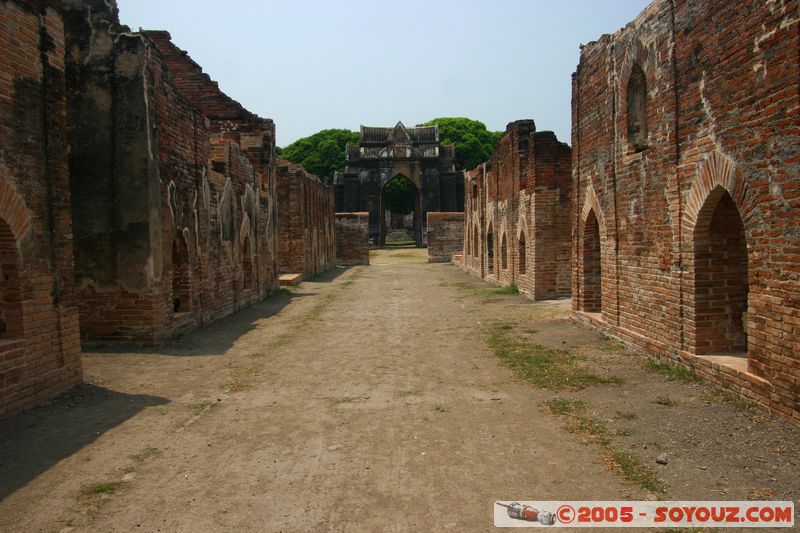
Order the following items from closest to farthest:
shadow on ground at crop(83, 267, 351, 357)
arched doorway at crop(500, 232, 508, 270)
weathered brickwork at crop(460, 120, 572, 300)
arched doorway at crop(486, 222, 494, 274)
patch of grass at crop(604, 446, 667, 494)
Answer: patch of grass at crop(604, 446, 667, 494) → shadow on ground at crop(83, 267, 351, 357) → weathered brickwork at crop(460, 120, 572, 300) → arched doorway at crop(500, 232, 508, 270) → arched doorway at crop(486, 222, 494, 274)

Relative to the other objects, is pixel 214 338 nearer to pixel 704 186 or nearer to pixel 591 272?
pixel 591 272

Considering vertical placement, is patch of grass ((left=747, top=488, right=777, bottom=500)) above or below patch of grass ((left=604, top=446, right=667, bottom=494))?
above

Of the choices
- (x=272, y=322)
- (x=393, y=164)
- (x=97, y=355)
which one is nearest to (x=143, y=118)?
(x=97, y=355)

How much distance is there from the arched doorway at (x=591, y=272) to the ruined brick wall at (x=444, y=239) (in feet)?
77.7

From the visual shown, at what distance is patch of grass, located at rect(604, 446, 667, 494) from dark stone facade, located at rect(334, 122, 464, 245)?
44.9 meters

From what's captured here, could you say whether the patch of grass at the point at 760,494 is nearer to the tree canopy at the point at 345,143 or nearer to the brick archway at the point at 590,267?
the brick archway at the point at 590,267

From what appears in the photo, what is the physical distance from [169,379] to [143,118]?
416cm

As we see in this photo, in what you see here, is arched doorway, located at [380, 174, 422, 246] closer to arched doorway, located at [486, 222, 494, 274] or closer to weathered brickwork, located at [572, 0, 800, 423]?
arched doorway, located at [486, 222, 494, 274]

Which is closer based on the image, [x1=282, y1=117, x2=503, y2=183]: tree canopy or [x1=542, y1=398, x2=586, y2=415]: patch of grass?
[x1=542, y1=398, x2=586, y2=415]: patch of grass

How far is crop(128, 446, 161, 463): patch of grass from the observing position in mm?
4738

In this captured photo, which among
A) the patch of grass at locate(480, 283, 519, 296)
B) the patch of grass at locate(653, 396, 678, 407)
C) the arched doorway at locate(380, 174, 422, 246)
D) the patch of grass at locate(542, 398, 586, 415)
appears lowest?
the patch of grass at locate(542, 398, 586, 415)

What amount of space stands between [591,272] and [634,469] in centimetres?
705

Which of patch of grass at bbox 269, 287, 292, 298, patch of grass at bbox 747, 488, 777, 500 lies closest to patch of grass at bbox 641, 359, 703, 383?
patch of grass at bbox 747, 488, 777, 500

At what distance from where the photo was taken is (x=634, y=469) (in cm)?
433
